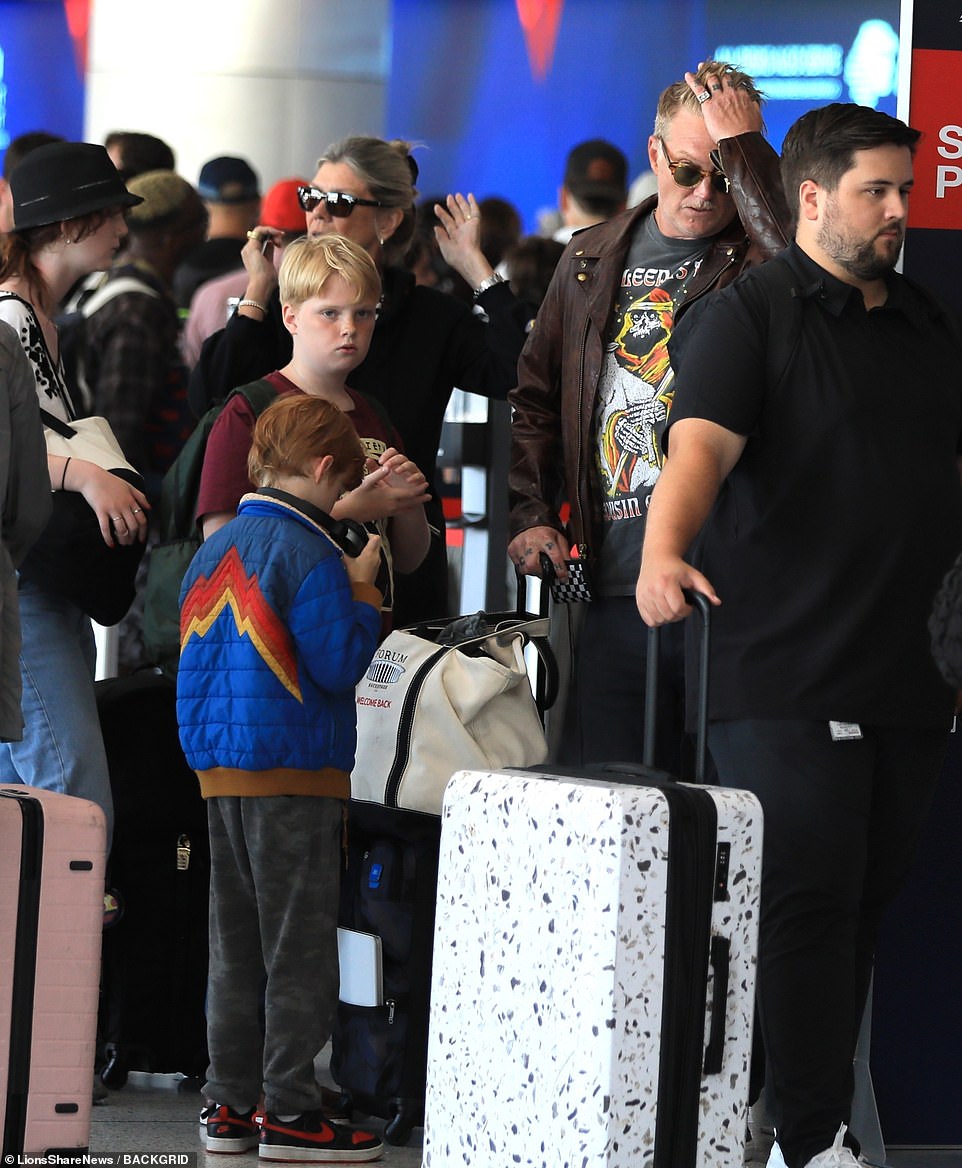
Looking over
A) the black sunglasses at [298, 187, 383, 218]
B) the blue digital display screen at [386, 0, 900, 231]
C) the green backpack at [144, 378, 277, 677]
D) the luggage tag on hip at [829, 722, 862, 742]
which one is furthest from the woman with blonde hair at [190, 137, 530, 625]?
the blue digital display screen at [386, 0, 900, 231]

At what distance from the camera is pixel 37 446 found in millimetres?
2990

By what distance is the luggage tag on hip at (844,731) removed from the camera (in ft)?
9.37

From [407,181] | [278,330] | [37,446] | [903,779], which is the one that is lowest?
[903,779]

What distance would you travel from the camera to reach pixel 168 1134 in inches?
135

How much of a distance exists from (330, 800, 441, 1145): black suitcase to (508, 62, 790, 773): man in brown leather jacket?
0.41m

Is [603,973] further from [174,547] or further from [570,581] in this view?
[174,547]

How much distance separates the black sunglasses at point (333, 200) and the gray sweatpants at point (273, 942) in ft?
4.51

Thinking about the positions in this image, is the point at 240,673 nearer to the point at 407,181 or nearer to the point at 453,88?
the point at 407,181

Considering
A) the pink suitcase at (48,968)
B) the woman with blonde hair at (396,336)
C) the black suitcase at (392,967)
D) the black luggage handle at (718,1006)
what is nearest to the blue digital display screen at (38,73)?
the woman with blonde hair at (396,336)

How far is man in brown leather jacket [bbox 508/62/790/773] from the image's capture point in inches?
137

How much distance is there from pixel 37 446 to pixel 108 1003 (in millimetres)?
1330

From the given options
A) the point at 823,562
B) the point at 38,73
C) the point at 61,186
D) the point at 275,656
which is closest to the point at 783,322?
the point at 823,562

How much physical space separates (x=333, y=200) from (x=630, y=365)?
0.82m

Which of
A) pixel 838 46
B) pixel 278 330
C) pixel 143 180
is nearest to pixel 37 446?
pixel 278 330
